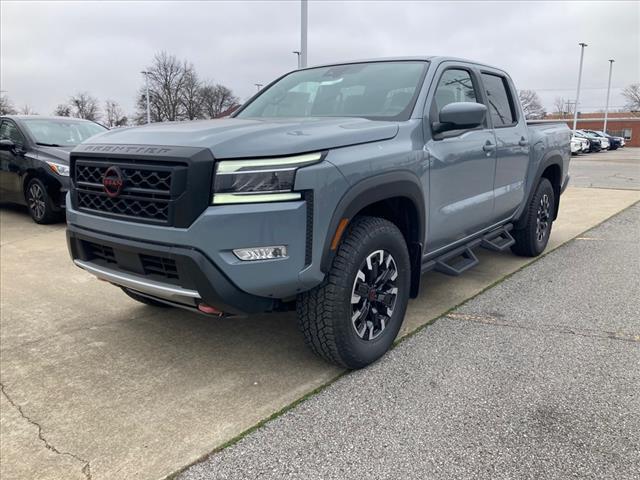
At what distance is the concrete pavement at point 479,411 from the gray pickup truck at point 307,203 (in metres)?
0.37

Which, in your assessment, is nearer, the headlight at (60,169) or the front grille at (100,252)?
the front grille at (100,252)

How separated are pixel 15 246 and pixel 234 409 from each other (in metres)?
5.01

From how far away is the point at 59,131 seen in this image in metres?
8.27

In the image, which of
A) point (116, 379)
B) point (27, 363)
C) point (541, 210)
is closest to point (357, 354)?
point (116, 379)

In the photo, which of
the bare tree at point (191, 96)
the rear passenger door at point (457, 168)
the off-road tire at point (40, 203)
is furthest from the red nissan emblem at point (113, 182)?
the bare tree at point (191, 96)

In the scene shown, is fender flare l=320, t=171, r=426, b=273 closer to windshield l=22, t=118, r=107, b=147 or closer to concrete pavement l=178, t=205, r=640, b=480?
concrete pavement l=178, t=205, r=640, b=480

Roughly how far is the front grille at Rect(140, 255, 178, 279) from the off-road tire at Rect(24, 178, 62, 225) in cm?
554

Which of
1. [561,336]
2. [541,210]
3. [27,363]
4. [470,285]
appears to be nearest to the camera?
[27,363]

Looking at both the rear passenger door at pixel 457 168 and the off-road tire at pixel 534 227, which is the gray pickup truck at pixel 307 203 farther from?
the off-road tire at pixel 534 227

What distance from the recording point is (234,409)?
2.67m

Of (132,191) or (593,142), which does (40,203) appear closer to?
(132,191)

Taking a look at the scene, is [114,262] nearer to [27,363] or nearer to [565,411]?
[27,363]

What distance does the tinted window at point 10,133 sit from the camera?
7.98 meters

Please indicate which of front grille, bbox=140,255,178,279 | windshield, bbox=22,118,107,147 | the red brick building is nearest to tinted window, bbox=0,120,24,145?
windshield, bbox=22,118,107,147
